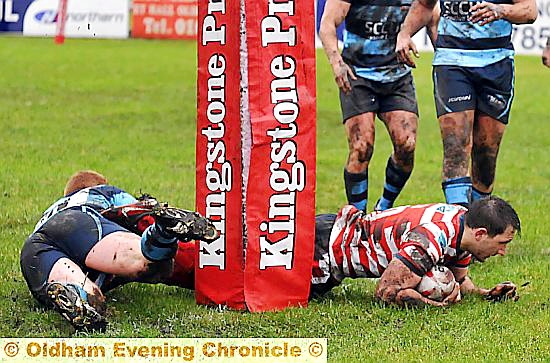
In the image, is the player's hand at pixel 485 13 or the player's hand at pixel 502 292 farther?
the player's hand at pixel 485 13

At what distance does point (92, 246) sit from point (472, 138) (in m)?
2.89

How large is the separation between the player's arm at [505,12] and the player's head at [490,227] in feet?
5.02

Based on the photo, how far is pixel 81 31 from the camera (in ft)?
103

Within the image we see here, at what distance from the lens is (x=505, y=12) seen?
7.36m

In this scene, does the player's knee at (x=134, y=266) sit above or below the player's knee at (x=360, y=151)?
below

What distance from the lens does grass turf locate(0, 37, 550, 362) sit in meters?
5.86

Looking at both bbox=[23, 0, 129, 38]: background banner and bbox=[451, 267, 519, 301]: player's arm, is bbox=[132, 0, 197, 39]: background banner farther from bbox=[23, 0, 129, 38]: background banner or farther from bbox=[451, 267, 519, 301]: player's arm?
bbox=[451, 267, 519, 301]: player's arm

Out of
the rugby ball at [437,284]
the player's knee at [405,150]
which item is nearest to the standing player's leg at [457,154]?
the player's knee at [405,150]

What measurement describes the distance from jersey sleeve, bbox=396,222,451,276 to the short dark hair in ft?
0.55

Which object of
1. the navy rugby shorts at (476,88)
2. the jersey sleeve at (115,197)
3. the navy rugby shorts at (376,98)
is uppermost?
the navy rugby shorts at (476,88)

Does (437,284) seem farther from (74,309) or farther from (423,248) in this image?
(74,309)

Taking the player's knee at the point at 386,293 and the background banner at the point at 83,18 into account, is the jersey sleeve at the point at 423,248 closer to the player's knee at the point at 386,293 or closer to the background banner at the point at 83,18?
the player's knee at the point at 386,293

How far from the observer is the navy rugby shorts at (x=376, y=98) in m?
8.21

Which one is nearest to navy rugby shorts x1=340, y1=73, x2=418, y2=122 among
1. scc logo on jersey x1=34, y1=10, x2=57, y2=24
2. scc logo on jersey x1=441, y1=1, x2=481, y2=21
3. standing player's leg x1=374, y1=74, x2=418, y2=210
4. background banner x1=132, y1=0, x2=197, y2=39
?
standing player's leg x1=374, y1=74, x2=418, y2=210
